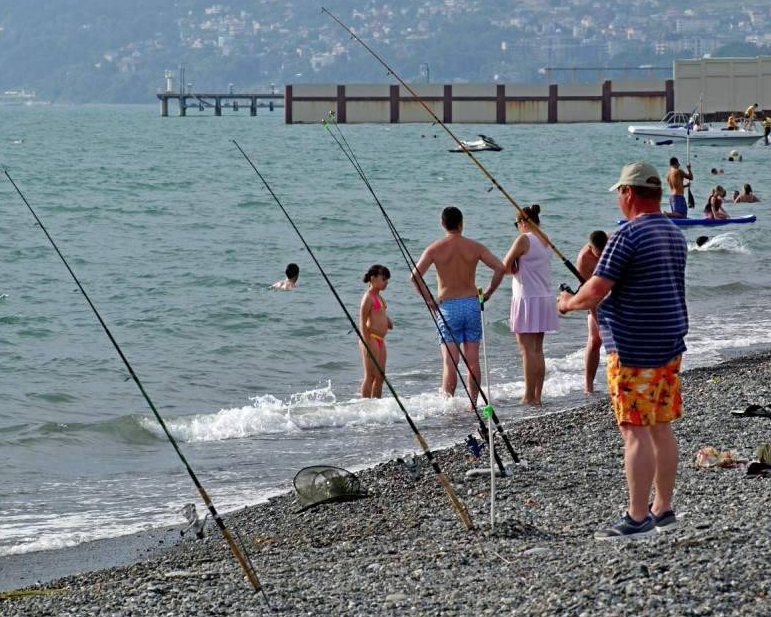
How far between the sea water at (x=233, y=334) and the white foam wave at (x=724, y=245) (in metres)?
0.08

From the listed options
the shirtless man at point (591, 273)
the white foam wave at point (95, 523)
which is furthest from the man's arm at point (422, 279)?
the white foam wave at point (95, 523)

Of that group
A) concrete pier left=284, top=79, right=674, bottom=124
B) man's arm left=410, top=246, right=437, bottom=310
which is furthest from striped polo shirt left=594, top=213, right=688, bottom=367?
concrete pier left=284, top=79, right=674, bottom=124

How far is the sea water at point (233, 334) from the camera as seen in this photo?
10.0 metres

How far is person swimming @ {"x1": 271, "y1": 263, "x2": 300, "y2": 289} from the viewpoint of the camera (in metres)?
20.1

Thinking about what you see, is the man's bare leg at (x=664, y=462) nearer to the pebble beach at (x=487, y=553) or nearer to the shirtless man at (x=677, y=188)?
the pebble beach at (x=487, y=553)

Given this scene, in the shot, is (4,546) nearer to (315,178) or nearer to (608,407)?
(608,407)

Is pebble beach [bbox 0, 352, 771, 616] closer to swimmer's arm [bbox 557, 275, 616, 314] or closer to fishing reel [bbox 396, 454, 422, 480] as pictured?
fishing reel [bbox 396, 454, 422, 480]

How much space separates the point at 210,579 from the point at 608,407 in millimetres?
4795

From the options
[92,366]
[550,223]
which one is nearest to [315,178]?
[550,223]

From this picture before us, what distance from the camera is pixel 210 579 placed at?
639 cm

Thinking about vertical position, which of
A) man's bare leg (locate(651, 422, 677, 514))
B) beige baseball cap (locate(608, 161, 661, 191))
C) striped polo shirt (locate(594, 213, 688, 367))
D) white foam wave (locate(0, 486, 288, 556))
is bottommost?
white foam wave (locate(0, 486, 288, 556))

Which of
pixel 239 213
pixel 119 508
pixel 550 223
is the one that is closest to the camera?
pixel 119 508

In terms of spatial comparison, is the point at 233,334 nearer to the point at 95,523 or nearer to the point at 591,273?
the point at 591,273

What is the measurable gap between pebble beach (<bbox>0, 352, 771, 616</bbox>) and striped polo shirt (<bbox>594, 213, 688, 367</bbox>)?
2.58 feet
